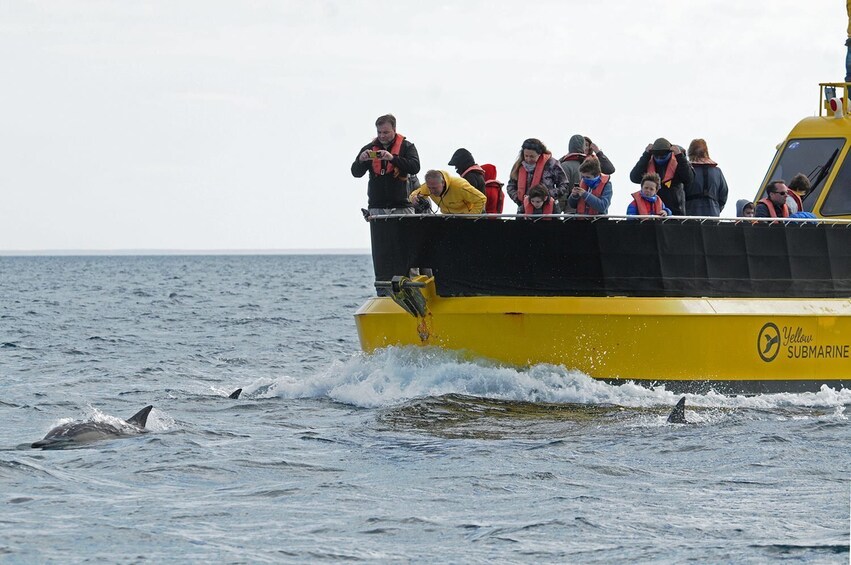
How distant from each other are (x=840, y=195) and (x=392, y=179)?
485 centimetres

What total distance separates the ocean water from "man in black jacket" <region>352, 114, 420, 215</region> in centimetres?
149

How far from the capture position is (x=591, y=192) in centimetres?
1248

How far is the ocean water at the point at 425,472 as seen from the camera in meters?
7.34

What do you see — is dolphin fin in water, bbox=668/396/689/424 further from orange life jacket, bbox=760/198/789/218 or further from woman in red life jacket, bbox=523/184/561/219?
orange life jacket, bbox=760/198/789/218

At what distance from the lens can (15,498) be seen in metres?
8.41

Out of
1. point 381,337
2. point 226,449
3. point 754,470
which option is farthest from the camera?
point 381,337

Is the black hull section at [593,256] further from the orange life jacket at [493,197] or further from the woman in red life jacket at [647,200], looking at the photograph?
the orange life jacket at [493,197]

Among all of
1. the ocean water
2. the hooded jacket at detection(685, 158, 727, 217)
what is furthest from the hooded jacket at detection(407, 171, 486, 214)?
the hooded jacket at detection(685, 158, 727, 217)

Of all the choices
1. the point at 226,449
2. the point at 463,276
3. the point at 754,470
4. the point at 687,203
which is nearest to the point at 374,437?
the point at 226,449

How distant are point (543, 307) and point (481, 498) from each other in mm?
3826

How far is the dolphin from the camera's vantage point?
1041cm

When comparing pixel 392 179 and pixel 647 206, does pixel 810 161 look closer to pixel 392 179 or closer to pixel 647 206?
pixel 647 206

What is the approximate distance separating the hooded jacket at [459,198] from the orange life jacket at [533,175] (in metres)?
0.65

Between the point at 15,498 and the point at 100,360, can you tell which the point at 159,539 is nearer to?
the point at 15,498
